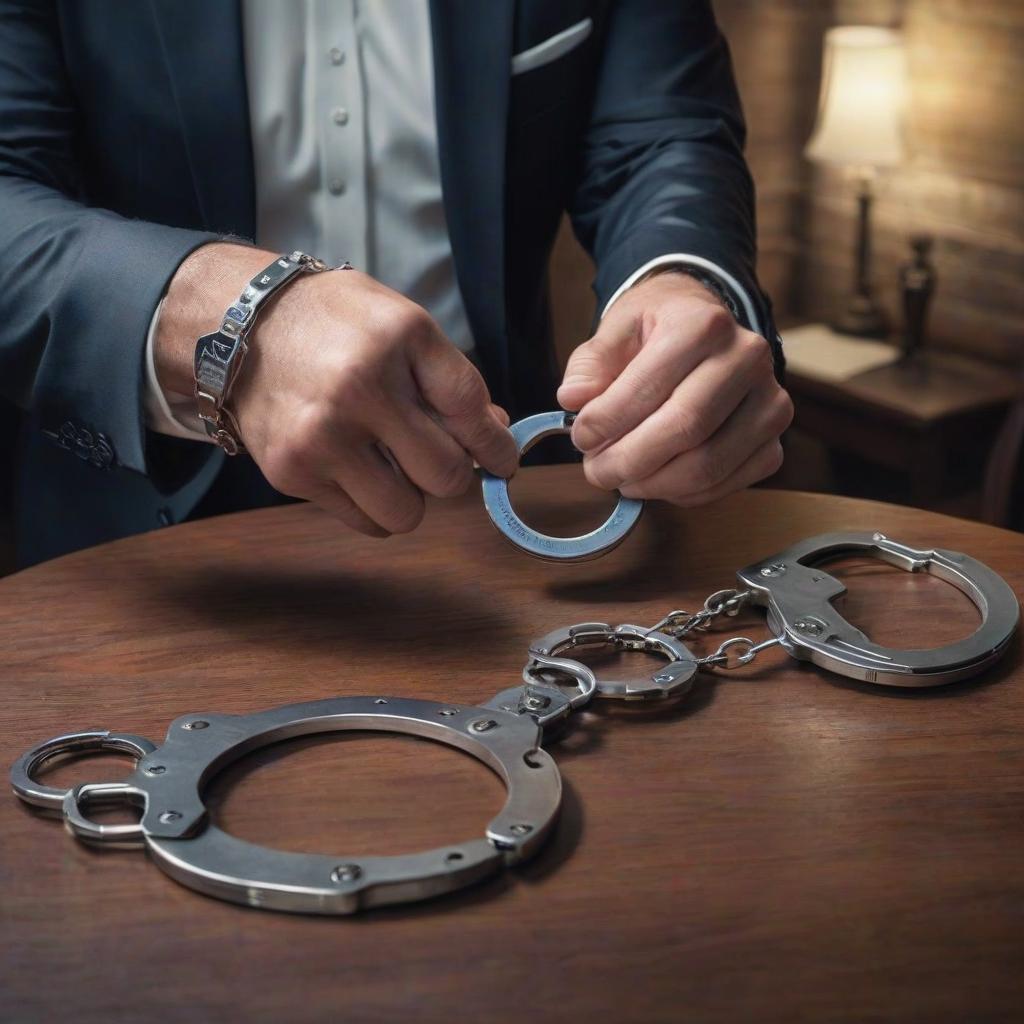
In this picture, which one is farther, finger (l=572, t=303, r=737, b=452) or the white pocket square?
the white pocket square

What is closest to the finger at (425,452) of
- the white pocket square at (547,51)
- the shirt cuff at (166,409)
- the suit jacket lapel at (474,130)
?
the shirt cuff at (166,409)

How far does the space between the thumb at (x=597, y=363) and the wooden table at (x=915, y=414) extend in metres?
1.83

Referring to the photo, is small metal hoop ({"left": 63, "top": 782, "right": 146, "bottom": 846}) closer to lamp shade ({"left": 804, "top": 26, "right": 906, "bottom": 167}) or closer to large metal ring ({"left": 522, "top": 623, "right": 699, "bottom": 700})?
large metal ring ({"left": 522, "top": 623, "right": 699, "bottom": 700})

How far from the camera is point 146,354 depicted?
1064mm

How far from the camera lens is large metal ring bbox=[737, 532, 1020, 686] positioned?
0.87 m

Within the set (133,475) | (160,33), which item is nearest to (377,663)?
(133,475)

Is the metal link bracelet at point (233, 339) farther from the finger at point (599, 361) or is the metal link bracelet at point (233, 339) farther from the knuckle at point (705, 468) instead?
the knuckle at point (705, 468)

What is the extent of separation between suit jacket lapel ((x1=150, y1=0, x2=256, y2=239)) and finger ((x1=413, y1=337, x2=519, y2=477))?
51cm

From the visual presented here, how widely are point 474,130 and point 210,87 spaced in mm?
277

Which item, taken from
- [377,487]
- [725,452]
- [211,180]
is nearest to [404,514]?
[377,487]

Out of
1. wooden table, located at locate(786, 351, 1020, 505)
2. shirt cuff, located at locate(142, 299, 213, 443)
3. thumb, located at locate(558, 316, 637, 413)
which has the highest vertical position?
thumb, located at locate(558, 316, 637, 413)

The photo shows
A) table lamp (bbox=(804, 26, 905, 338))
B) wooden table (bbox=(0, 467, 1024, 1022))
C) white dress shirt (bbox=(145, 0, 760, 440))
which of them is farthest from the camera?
table lamp (bbox=(804, 26, 905, 338))

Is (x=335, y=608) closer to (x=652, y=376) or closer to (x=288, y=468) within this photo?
(x=288, y=468)

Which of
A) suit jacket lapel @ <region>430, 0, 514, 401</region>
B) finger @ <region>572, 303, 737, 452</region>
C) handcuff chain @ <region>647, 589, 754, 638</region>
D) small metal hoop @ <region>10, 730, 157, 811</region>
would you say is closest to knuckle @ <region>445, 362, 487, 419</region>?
finger @ <region>572, 303, 737, 452</region>
